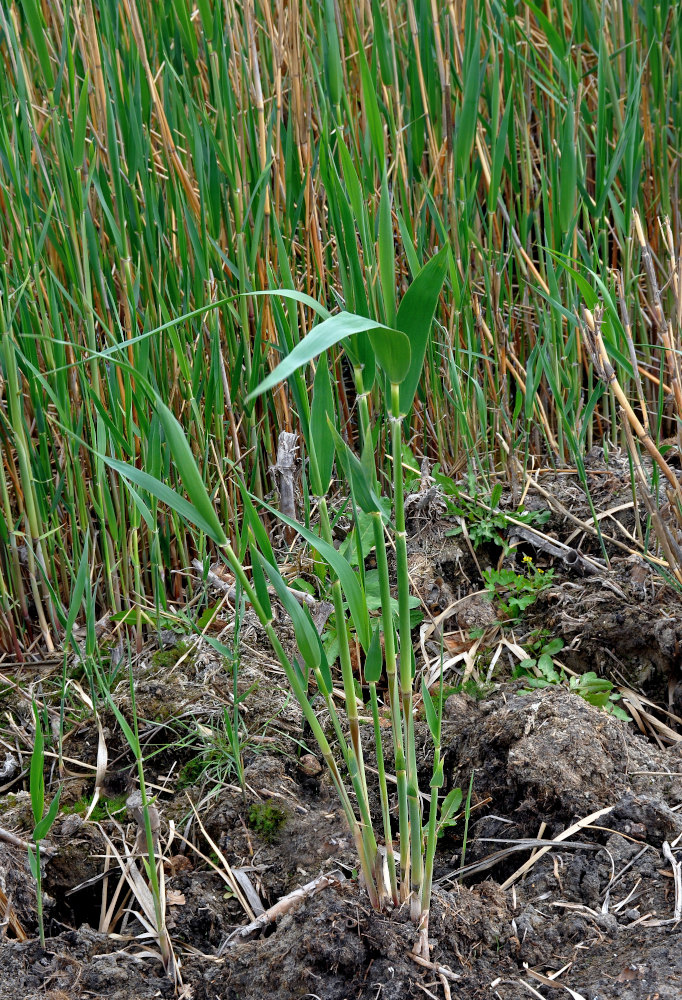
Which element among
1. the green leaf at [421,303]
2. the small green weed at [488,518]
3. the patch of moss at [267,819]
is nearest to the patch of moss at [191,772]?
the patch of moss at [267,819]

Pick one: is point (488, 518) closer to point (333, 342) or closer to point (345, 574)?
point (345, 574)

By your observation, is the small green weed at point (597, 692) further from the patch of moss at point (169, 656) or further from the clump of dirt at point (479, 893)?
the patch of moss at point (169, 656)

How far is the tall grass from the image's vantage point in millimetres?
1361

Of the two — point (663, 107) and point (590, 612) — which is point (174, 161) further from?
point (590, 612)

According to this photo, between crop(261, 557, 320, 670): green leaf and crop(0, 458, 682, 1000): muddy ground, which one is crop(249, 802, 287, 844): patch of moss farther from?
crop(261, 557, 320, 670): green leaf

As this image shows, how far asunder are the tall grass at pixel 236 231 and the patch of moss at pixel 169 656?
9 cm

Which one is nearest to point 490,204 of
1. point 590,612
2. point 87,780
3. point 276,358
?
point 276,358

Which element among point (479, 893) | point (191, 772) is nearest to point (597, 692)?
point (479, 893)

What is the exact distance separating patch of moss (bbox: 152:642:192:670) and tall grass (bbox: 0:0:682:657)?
0.28ft

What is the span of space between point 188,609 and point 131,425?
13.5 inches

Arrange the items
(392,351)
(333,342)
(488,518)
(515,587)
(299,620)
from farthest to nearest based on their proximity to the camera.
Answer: (488,518) < (515,587) < (299,620) < (392,351) < (333,342)

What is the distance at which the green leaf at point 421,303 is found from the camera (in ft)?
2.13

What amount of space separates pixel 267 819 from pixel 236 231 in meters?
0.93

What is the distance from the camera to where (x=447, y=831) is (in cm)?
110
